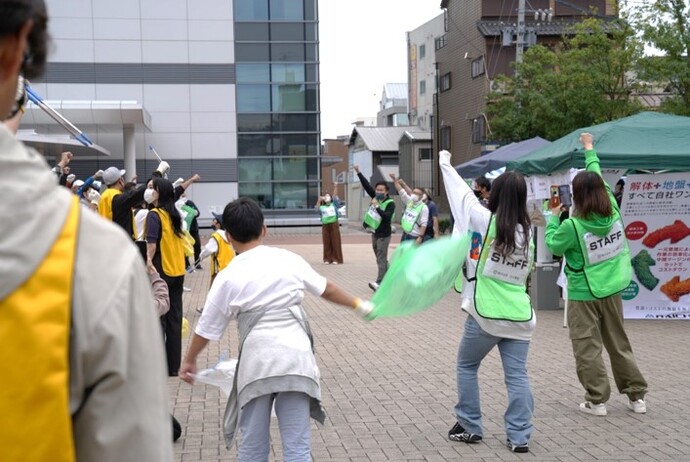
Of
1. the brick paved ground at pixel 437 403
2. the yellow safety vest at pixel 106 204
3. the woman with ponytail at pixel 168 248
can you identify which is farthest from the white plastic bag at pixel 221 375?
the woman with ponytail at pixel 168 248

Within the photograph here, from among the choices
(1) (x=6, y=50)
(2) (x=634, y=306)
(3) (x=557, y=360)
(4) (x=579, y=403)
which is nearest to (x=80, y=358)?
(1) (x=6, y=50)

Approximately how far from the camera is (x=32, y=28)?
145 centimetres

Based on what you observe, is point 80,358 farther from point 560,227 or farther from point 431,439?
point 560,227

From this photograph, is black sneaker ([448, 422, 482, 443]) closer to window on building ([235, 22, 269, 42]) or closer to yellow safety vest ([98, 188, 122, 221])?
yellow safety vest ([98, 188, 122, 221])

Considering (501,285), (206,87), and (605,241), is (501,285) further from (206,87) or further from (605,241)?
(206,87)

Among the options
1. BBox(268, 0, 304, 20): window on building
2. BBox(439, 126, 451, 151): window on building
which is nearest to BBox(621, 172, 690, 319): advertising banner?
BBox(268, 0, 304, 20): window on building

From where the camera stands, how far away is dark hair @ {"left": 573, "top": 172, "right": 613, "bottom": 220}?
6938mm

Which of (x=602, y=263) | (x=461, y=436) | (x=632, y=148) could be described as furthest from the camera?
(x=632, y=148)

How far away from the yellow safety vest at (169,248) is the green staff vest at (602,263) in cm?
380

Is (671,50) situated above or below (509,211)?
above

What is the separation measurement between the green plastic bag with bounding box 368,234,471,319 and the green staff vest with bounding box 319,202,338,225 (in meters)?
17.2

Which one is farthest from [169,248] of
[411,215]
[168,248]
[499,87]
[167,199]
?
[499,87]

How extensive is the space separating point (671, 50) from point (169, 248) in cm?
1518

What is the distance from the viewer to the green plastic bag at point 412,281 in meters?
4.41
